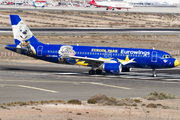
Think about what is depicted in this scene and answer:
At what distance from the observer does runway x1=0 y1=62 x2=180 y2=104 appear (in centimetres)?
3316

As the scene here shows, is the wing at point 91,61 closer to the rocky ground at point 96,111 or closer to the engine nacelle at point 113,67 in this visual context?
the engine nacelle at point 113,67

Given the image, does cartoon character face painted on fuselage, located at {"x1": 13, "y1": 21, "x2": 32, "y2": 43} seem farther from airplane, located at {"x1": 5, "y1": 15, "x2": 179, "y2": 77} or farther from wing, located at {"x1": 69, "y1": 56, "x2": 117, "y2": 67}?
wing, located at {"x1": 69, "y1": 56, "x2": 117, "y2": 67}

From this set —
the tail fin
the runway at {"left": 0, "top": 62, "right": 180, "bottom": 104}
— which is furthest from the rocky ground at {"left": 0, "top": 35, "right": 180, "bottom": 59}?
the runway at {"left": 0, "top": 62, "right": 180, "bottom": 104}

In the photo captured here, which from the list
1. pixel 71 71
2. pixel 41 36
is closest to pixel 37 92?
pixel 71 71

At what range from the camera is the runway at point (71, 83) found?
3316 centimetres

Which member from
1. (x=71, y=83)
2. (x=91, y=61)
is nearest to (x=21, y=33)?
(x=91, y=61)

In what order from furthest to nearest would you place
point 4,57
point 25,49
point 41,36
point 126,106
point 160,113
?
1. point 41,36
2. point 4,57
3. point 25,49
4. point 126,106
5. point 160,113

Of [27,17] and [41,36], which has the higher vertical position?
[27,17]

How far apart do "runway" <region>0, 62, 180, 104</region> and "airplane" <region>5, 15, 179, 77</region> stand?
1.77 m

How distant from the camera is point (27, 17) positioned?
14700cm

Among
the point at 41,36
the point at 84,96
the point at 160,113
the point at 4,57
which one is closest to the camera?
the point at 160,113

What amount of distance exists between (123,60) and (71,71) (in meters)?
9.70

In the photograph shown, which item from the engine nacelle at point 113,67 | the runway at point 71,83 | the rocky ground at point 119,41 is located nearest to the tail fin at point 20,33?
the runway at point 71,83

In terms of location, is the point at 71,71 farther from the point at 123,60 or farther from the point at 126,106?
the point at 126,106
